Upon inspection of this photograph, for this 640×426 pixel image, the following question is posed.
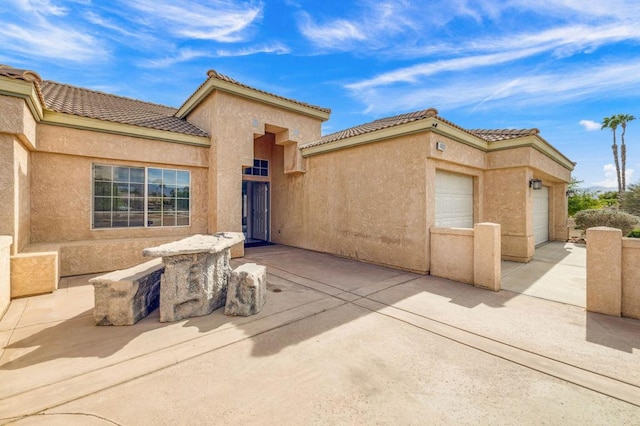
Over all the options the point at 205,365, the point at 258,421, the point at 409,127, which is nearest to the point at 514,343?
the point at 258,421

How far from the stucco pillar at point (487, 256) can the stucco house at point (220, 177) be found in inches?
49.6

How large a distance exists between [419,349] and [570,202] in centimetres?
2238

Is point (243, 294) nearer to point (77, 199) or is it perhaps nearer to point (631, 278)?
point (77, 199)

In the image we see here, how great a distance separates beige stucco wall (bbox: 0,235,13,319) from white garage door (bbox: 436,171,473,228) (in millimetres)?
9615

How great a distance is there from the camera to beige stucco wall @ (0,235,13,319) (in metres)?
4.48

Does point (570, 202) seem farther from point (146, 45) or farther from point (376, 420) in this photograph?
point (146, 45)

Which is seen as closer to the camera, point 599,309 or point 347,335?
point 347,335

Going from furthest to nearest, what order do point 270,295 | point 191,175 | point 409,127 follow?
point 191,175 → point 409,127 → point 270,295

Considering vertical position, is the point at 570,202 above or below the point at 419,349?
above

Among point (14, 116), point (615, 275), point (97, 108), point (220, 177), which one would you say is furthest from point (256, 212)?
point (615, 275)

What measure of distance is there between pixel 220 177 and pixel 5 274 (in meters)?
5.43

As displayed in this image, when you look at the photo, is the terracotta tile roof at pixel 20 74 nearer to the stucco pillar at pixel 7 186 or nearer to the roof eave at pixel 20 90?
the roof eave at pixel 20 90

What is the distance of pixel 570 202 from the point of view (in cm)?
1853

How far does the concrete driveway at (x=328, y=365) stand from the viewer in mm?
2412
